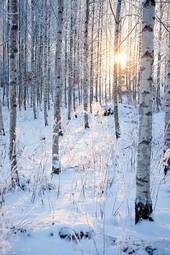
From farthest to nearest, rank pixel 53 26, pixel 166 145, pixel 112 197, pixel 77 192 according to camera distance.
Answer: pixel 53 26
pixel 166 145
pixel 77 192
pixel 112 197

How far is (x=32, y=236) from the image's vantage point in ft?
12.4

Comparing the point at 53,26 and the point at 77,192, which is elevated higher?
the point at 53,26

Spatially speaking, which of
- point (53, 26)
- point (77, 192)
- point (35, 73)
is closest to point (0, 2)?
point (53, 26)

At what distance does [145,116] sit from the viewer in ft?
13.8

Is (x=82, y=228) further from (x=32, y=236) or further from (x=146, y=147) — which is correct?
(x=146, y=147)

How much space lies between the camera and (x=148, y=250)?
356cm

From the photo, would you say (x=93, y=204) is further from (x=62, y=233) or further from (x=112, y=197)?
(x=62, y=233)

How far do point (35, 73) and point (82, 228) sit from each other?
2355 centimetres

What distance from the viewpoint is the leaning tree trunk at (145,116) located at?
4152 mm

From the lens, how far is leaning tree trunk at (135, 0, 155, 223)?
4152 millimetres

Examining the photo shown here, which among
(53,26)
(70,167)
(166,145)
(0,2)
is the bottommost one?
(70,167)

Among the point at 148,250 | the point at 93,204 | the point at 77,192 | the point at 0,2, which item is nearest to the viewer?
the point at 148,250

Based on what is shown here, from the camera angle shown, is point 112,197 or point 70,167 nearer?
point 112,197

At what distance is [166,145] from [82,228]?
3.68m
